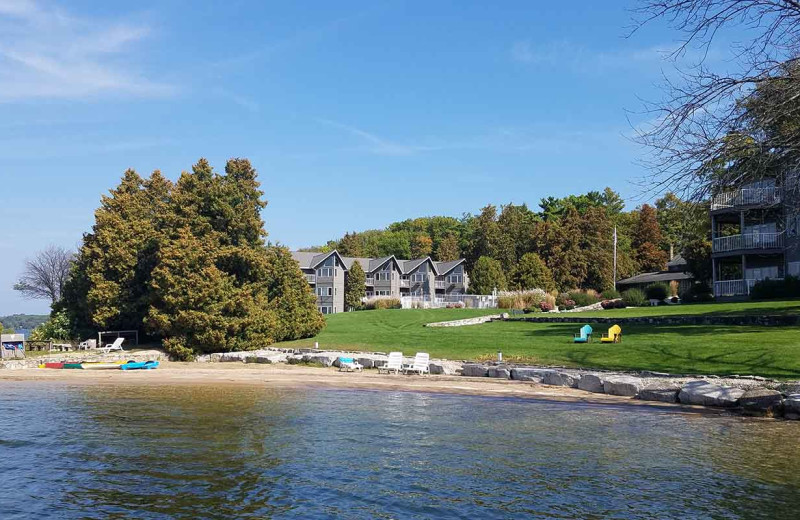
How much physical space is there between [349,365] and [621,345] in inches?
457

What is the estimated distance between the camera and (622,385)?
20625 millimetres

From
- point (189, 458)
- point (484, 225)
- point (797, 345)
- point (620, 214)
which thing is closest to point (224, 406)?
point (189, 458)

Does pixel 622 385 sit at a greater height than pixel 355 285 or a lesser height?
lesser

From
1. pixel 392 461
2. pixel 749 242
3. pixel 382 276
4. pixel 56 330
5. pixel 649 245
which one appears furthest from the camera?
pixel 382 276

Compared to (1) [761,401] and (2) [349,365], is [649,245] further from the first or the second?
(1) [761,401]

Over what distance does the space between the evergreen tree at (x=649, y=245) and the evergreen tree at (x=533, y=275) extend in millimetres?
24433

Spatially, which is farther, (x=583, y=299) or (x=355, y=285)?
(x=355, y=285)

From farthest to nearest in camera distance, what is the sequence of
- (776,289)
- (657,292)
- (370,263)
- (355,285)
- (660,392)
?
(370,263) → (355,285) → (657,292) → (776,289) → (660,392)

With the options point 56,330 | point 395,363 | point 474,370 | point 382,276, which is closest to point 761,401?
point 474,370

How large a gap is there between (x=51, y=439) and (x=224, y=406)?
17.7 ft

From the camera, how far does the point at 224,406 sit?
20.0 metres

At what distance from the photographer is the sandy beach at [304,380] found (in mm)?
21297

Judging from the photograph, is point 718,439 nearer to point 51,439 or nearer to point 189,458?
point 189,458

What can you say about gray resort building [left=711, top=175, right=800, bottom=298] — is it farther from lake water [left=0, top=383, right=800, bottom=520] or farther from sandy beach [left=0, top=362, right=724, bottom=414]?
lake water [left=0, top=383, right=800, bottom=520]
